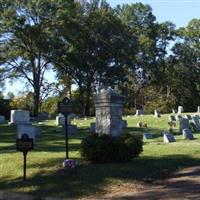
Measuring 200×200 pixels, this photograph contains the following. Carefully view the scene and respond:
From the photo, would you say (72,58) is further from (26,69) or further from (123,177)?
(123,177)

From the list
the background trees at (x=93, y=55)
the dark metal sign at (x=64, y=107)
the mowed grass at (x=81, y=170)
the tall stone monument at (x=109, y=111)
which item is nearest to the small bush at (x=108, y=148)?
the mowed grass at (x=81, y=170)

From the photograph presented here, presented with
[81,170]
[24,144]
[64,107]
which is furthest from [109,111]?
[24,144]

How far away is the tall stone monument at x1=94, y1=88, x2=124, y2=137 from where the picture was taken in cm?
1662

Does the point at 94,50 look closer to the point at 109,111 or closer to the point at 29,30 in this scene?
the point at 29,30

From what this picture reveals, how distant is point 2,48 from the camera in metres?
60.7

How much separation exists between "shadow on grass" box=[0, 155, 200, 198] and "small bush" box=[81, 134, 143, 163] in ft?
1.15

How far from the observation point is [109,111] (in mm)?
16734

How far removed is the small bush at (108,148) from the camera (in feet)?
51.3

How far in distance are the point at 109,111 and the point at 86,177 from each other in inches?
127

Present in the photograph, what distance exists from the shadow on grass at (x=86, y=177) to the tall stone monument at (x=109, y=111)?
1.22 metres

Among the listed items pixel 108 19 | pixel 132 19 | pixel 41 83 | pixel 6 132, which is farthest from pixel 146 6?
pixel 6 132

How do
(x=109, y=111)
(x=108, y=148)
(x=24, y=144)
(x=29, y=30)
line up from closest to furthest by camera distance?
(x=24, y=144)
(x=108, y=148)
(x=109, y=111)
(x=29, y=30)

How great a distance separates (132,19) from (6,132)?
51.4m

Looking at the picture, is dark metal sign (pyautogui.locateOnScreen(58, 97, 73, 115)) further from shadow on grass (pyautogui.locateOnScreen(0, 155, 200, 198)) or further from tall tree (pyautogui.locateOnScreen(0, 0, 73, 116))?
tall tree (pyautogui.locateOnScreen(0, 0, 73, 116))
